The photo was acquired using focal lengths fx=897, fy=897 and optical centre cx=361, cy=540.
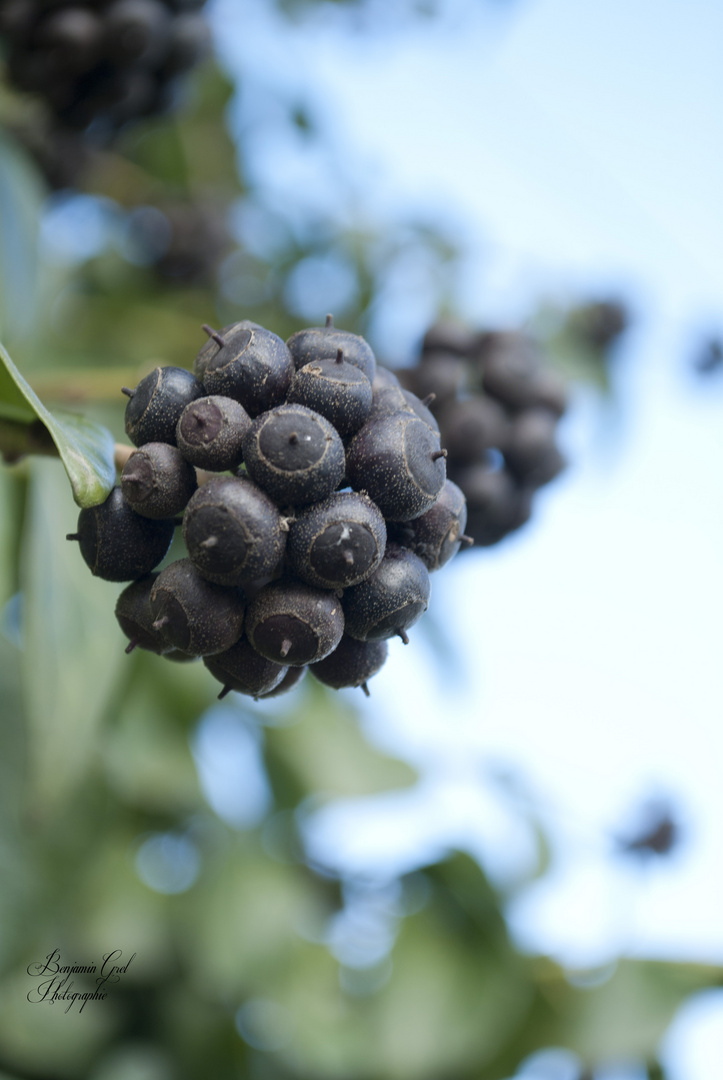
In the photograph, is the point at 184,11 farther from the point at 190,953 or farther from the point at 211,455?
the point at 190,953

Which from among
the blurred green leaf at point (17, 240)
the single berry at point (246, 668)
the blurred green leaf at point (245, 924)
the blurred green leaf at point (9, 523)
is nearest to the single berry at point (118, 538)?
the single berry at point (246, 668)

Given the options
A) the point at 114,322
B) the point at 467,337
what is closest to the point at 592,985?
the point at 467,337

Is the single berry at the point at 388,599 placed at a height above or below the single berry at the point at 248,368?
below

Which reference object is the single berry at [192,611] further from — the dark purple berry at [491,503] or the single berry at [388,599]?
the dark purple berry at [491,503]

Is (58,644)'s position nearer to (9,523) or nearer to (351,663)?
(9,523)

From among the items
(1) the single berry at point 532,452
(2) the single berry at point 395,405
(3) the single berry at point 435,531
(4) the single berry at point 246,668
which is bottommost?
(4) the single berry at point 246,668

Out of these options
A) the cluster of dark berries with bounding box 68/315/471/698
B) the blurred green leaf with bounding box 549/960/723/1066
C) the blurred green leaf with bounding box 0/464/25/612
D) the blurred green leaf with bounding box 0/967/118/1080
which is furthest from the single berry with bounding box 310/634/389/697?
the blurred green leaf with bounding box 549/960/723/1066

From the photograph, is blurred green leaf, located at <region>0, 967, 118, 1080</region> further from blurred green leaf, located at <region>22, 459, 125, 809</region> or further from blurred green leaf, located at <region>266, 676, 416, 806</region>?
blurred green leaf, located at <region>266, 676, 416, 806</region>
